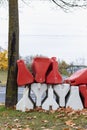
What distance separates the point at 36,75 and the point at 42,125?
2192 millimetres

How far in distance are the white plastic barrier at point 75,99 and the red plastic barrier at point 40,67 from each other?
74 centimetres

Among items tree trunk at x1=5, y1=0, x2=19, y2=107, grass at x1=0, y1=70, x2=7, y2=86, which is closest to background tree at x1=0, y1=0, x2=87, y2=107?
tree trunk at x1=5, y1=0, x2=19, y2=107

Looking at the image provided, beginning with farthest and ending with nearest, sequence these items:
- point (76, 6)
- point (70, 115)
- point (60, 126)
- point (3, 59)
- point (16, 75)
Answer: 1. point (3, 59)
2. point (76, 6)
3. point (16, 75)
4. point (70, 115)
5. point (60, 126)

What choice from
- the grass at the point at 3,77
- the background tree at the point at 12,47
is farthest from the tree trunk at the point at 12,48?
the grass at the point at 3,77

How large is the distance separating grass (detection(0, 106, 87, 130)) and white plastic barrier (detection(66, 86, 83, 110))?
1.07 feet

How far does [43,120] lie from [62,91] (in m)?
1.66

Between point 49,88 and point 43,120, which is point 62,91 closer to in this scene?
point 49,88

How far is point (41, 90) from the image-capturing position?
31.7 ft

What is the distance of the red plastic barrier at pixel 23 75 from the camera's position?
963cm

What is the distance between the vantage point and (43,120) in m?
8.14

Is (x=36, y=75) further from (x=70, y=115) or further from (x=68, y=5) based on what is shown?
(x=68, y=5)

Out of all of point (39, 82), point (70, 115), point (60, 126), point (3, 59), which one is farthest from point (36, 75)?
point (3, 59)

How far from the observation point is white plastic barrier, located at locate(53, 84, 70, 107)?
31.6 ft

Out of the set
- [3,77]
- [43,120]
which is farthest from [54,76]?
[3,77]
